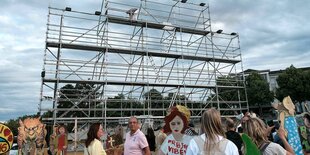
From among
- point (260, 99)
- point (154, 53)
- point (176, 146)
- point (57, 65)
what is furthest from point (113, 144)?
point (260, 99)

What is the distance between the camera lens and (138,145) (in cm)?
393

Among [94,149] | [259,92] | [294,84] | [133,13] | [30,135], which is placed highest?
[133,13]

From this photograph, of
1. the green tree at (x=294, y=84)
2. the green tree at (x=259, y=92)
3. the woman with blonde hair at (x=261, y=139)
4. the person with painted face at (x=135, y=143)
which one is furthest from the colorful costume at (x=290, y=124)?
the green tree at (x=259, y=92)

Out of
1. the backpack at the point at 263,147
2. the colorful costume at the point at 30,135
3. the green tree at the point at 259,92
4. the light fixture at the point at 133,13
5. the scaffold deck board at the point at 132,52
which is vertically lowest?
the colorful costume at the point at 30,135

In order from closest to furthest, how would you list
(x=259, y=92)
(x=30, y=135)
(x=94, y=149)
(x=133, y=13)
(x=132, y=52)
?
(x=94, y=149)
(x=30, y=135)
(x=132, y=52)
(x=133, y=13)
(x=259, y=92)

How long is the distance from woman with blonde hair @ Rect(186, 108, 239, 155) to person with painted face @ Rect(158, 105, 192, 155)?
0.76m

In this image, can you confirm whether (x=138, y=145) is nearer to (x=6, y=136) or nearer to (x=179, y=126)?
(x=179, y=126)

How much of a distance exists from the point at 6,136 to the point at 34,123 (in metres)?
2.11

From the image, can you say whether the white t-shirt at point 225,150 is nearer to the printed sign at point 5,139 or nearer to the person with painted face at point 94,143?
the person with painted face at point 94,143

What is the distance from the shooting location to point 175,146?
2846 millimetres

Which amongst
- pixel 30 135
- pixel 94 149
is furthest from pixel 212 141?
pixel 30 135

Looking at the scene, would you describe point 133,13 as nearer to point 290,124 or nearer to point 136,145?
point 136,145

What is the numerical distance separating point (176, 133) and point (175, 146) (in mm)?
141

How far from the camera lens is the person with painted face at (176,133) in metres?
2.82
